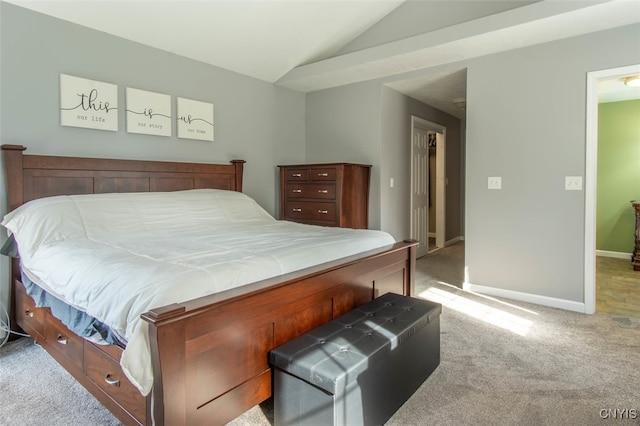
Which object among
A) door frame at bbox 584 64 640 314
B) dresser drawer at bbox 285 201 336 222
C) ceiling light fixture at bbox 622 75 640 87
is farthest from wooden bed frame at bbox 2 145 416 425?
ceiling light fixture at bbox 622 75 640 87

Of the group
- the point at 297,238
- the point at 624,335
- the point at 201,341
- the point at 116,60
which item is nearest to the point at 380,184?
the point at 297,238

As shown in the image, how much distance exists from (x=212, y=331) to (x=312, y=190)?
9.67 feet

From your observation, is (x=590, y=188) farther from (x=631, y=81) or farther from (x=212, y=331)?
(x=212, y=331)

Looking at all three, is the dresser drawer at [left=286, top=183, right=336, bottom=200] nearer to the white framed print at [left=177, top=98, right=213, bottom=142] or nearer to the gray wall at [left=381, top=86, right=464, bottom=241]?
the gray wall at [left=381, top=86, right=464, bottom=241]

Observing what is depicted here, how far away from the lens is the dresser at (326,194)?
4.00 metres

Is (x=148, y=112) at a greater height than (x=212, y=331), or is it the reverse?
(x=148, y=112)

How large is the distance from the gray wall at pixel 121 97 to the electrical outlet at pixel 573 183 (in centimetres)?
304

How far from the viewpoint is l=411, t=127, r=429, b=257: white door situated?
522 cm

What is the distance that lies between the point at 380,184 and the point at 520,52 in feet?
6.21

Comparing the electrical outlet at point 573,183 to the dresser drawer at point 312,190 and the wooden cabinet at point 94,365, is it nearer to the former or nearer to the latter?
the dresser drawer at point 312,190

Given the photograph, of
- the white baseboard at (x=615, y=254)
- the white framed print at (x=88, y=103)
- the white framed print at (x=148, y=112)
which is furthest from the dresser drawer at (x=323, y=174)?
the white baseboard at (x=615, y=254)

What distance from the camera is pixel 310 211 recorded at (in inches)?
167

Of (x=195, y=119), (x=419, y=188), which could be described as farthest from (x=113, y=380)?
(x=419, y=188)

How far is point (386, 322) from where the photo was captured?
181cm
